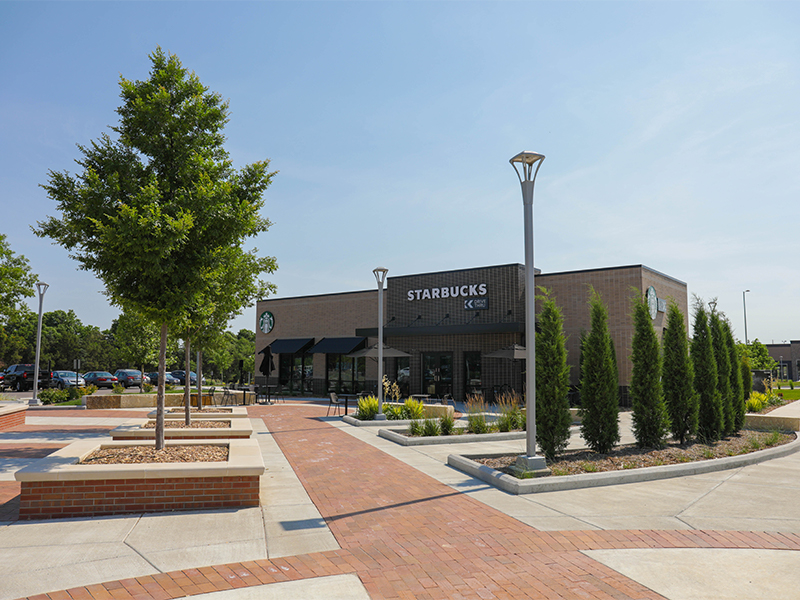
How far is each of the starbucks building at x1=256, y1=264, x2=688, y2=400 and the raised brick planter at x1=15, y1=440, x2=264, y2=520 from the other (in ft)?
46.4

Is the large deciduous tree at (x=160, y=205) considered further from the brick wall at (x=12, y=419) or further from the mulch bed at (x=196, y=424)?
the brick wall at (x=12, y=419)

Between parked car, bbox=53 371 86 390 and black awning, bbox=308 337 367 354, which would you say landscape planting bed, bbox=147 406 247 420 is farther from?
parked car, bbox=53 371 86 390

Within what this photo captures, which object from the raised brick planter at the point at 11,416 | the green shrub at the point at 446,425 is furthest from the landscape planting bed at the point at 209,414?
the green shrub at the point at 446,425

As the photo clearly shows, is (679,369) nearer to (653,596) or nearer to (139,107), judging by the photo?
(653,596)

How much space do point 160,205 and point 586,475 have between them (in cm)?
771

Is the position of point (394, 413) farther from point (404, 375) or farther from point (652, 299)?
point (652, 299)

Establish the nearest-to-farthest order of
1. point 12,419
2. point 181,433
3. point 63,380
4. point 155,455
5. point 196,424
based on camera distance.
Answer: point 155,455 → point 181,433 → point 196,424 → point 12,419 → point 63,380

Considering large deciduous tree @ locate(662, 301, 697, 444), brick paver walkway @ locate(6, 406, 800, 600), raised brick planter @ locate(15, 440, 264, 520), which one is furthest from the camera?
large deciduous tree @ locate(662, 301, 697, 444)

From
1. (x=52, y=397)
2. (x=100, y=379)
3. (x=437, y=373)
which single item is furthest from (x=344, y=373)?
(x=100, y=379)

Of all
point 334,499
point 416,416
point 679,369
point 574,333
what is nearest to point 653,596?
point 334,499

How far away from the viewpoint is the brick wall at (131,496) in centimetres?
614

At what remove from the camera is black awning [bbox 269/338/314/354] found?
31656 millimetres

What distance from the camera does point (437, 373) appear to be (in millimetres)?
26172

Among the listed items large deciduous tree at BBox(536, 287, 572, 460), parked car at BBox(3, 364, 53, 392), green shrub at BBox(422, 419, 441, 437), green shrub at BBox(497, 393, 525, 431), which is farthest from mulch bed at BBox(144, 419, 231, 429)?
parked car at BBox(3, 364, 53, 392)
